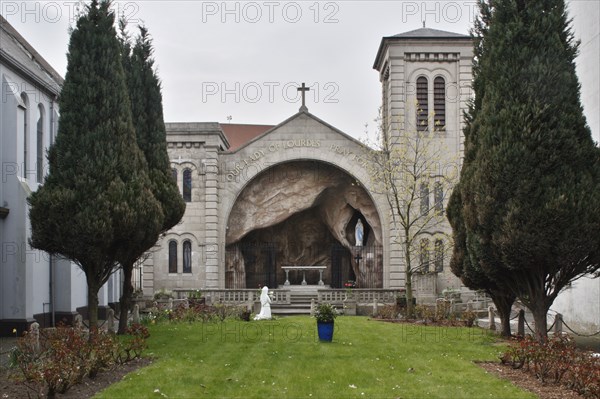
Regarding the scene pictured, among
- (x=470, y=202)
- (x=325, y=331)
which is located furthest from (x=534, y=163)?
(x=325, y=331)

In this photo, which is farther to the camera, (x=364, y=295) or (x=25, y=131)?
(x=364, y=295)

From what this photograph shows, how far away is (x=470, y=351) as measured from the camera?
57.0 feet

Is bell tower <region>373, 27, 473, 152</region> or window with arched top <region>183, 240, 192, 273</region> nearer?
bell tower <region>373, 27, 473, 152</region>

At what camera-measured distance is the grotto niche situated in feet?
126

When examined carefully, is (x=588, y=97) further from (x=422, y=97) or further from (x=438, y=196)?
(x=422, y=97)

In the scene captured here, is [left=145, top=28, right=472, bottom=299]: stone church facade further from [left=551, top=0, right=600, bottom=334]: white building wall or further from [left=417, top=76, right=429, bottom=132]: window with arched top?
[left=551, top=0, right=600, bottom=334]: white building wall

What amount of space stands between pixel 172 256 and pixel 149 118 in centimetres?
1560

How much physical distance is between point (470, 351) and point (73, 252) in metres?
10.7

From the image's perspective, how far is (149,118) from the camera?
75.1ft

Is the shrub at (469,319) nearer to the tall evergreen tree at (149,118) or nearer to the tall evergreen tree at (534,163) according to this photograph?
the tall evergreen tree at (534,163)

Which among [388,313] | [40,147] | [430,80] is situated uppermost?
[430,80]

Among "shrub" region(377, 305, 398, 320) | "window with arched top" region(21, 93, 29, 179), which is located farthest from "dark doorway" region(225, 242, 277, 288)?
"window with arched top" region(21, 93, 29, 179)

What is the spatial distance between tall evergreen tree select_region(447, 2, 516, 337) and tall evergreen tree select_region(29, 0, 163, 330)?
9.13 m

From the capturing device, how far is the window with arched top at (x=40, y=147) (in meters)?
24.9
